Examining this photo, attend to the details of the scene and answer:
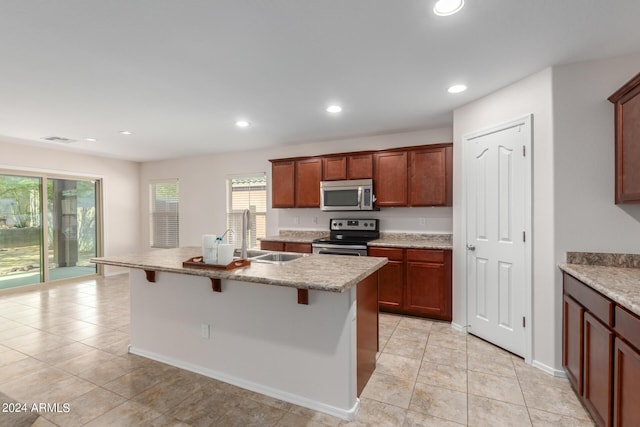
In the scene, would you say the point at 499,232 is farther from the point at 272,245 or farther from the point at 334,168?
the point at 272,245

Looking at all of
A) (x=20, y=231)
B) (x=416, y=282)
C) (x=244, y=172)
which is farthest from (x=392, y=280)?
(x=20, y=231)

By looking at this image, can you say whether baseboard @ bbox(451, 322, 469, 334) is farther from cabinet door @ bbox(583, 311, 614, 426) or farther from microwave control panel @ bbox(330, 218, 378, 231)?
microwave control panel @ bbox(330, 218, 378, 231)

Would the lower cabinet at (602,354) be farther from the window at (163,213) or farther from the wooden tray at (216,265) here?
the window at (163,213)

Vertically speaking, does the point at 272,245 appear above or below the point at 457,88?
below

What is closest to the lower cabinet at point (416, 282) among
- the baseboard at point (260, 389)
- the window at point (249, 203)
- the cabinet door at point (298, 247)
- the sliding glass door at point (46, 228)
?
the cabinet door at point (298, 247)

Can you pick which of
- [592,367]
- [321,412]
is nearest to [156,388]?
[321,412]

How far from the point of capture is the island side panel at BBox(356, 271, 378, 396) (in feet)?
7.19

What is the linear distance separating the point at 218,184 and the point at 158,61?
387cm

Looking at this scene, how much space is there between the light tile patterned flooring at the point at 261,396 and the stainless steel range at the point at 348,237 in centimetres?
110

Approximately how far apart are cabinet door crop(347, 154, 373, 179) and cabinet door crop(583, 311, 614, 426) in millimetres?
2892

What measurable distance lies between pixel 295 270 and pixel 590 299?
1.84 metres

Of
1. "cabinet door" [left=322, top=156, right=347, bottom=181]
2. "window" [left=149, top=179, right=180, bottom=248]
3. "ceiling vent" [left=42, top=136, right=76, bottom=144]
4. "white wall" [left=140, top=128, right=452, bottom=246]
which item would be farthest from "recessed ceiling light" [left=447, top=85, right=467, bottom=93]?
"window" [left=149, top=179, right=180, bottom=248]

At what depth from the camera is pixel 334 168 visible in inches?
182

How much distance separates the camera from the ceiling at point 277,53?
176 cm
